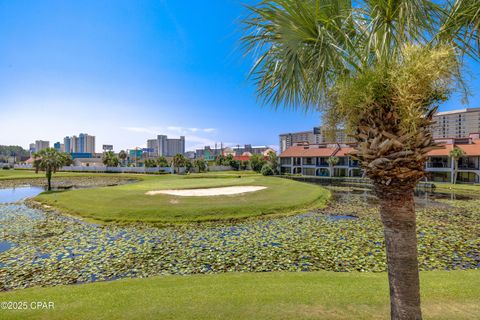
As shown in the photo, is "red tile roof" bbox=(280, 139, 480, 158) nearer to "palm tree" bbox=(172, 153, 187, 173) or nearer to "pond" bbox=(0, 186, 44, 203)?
"palm tree" bbox=(172, 153, 187, 173)

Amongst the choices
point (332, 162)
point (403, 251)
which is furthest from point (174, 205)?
point (332, 162)

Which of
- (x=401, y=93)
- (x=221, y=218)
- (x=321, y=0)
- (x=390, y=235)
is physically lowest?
(x=221, y=218)

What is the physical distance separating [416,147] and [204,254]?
9.68 meters

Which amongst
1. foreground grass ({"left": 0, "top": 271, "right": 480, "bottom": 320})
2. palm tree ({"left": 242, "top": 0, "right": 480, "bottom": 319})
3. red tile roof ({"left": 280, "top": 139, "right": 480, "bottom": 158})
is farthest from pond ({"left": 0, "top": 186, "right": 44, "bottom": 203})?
red tile roof ({"left": 280, "top": 139, "right": 480, "bottom": 158})

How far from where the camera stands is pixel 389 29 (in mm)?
3695

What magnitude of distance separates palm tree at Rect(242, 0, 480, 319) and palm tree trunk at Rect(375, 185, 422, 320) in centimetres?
1

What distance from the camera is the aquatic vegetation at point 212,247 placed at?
31.3 feet

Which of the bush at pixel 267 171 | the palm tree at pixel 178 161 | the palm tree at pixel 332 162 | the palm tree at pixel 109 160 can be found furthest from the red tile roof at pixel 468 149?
the palm tree at pixel 109 160

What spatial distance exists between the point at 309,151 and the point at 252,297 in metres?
62.0

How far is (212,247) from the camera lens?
12.2 m

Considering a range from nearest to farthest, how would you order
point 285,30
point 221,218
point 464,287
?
point 285,30, point 464,287, point 221,218

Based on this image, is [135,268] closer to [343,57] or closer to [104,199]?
[343,57]

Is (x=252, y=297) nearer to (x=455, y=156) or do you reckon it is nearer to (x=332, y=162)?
(x=455, y=156)

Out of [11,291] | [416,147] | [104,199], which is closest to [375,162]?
[416,147]
